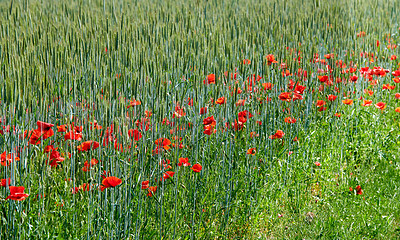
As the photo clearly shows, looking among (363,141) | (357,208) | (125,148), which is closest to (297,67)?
(363,141)

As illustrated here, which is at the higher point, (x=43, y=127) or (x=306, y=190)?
(x=43, y=127)

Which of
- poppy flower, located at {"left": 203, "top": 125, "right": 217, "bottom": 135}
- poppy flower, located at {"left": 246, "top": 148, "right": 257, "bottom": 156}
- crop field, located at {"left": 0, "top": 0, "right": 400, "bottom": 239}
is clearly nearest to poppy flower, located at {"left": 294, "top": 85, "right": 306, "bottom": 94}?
crop field, located at {"left": 0, "top": 0, "right": 400, "bottom": 239}

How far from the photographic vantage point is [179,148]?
2145 mm

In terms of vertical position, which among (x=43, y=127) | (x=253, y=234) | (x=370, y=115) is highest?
(x=43, y=127)

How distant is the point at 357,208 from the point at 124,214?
4.90ft

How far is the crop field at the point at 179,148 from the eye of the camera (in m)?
1.76

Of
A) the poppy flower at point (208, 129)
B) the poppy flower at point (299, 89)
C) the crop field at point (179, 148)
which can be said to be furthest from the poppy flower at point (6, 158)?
the poppy flower at point (299, 89)

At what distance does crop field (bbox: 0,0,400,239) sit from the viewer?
176 centimetres

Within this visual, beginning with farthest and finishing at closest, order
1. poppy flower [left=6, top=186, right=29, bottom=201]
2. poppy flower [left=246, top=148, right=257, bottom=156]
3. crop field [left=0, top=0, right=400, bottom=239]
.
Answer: poppy flower [left=246, top=148, right=257, bottom=156] → crop field [left=0, top=0, right=400, bottom=239] → poppy flower [left=6, top=186, right=29, bottom=201]

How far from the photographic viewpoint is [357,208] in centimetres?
262

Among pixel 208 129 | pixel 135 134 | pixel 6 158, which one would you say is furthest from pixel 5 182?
pixel 208 129

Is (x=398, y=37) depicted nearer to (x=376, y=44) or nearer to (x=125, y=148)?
(x=376, y=44)

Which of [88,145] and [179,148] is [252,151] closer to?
[179,148]

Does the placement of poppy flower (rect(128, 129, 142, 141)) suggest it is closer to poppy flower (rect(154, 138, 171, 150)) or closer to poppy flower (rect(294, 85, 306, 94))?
poppy flower (rect(154, 138, 171, 150))
